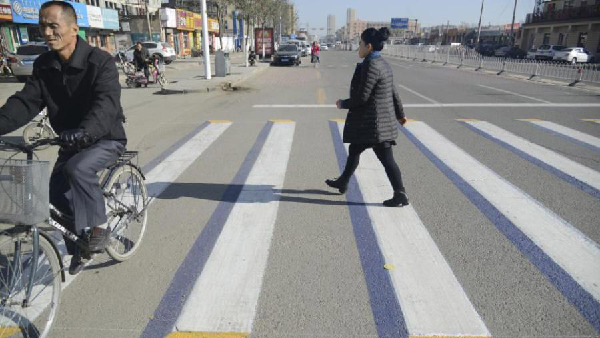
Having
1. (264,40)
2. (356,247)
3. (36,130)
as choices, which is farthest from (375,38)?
(264,40)

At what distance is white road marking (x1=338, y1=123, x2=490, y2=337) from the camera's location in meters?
2.48

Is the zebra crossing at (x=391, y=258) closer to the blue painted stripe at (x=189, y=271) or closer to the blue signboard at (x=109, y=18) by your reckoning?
the blue painted stripe at (x=189, y=271)

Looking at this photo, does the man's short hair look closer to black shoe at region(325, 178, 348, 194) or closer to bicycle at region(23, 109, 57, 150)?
black shoe at region(325, 178, 348, 194)

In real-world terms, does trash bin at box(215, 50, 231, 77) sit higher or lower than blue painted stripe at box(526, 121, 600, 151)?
higher

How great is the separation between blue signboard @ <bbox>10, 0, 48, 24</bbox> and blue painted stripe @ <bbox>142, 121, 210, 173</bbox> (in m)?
19.1

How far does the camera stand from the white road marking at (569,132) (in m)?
7.24

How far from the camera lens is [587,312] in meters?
2.59

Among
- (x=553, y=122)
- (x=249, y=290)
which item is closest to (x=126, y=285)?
(x=249, y=290)

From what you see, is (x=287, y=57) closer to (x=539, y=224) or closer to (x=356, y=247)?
(x=539, y=224)

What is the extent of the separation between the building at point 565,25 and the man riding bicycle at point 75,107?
48.2 meters

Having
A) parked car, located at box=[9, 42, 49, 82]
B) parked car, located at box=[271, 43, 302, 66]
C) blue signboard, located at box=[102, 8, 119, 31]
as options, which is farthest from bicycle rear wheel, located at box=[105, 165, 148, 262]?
blue signboard, located at box=[102, 8, 119, 31]

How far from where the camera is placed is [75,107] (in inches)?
110

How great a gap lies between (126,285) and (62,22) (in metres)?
1.91

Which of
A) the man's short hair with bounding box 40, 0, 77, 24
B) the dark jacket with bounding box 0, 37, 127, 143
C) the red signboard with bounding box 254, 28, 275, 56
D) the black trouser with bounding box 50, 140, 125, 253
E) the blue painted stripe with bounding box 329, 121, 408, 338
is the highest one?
the red signboard with bounding box 254, 28, 275, 56
